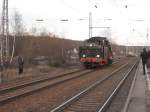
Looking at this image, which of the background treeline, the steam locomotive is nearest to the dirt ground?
the steam locomotive

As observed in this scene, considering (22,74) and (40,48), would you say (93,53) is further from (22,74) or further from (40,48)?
(40,48)

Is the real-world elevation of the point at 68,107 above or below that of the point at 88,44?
below

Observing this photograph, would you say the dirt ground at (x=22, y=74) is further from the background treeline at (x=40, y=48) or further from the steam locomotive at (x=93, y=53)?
the background treeline at (x=40, y=48)

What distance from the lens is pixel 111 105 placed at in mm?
14531

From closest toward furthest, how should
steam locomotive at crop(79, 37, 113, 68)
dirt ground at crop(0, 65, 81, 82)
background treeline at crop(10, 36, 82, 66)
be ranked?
1. dirt ground at crop(0, 65, 81, 82)
2. steam locomotive at crop(79, 37, 113, 68)
3. background treeline at crop(10, 36, 82, 66)

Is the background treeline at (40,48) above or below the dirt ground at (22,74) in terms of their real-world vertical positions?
above

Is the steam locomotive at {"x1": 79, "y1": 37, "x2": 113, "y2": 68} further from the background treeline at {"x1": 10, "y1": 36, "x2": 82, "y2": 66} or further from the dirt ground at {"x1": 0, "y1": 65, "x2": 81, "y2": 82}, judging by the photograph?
the background treeline at {"x1": 10, "y1": 36, "x2": 82, "y2": 66}

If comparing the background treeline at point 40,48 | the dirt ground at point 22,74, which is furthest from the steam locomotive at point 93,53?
the background treeline at point 40,48

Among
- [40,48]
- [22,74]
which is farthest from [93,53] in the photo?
[40,48]

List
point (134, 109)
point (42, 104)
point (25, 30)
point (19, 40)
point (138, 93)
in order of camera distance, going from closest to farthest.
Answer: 1. point (134, 109)
2. point (42, 104)
3. point (138, 93)
4. point (19, 40)
5. point (25, 30)

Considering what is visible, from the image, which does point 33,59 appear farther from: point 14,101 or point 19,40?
point 14,101

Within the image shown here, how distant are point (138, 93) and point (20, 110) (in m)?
→ 6.56

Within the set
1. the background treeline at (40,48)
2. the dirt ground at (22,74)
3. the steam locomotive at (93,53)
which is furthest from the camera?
the background treeline at (40,48)

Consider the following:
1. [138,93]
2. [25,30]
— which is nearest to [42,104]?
[138,93]
